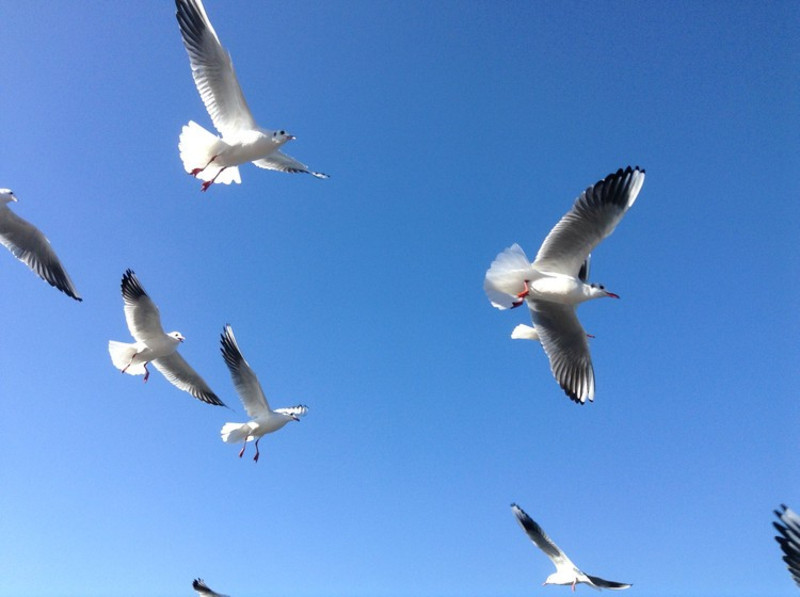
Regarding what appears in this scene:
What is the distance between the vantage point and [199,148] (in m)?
8.05

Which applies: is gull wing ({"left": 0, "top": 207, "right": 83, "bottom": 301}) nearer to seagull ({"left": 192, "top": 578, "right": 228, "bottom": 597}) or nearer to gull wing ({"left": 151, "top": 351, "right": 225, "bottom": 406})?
gull wing ({"left": 151, "top": 351, "right": 225, "bottom": 406})

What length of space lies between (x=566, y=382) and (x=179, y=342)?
5.74 metres

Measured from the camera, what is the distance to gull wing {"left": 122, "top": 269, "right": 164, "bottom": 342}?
9.99m

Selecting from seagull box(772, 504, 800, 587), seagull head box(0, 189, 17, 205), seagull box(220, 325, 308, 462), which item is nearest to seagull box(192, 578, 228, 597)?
seagull box(220, 325, 308, 462)

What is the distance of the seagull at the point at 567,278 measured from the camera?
634cm

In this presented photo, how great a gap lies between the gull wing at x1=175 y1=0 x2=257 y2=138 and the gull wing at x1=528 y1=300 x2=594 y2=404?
3823 mm

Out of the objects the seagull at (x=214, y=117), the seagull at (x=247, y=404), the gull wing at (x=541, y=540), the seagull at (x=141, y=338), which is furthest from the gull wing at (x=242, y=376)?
the gull wing at (x=541, y=540)

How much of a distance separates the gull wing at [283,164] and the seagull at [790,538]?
7035 millimetres

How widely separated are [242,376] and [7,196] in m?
4.03

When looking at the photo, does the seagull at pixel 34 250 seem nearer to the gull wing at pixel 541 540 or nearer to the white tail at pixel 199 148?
the white tail at pixel 199 148

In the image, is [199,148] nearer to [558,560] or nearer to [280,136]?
[280,136]

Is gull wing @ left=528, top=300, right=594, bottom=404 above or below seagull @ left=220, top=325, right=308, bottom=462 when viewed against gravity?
below

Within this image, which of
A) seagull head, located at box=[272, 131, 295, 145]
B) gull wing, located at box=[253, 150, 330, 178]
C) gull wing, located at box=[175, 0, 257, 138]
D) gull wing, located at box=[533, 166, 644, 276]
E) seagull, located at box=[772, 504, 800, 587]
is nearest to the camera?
seagull, located at box=[772, 504, 800, 587]

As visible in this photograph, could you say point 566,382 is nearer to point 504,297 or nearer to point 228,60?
point 504,297
